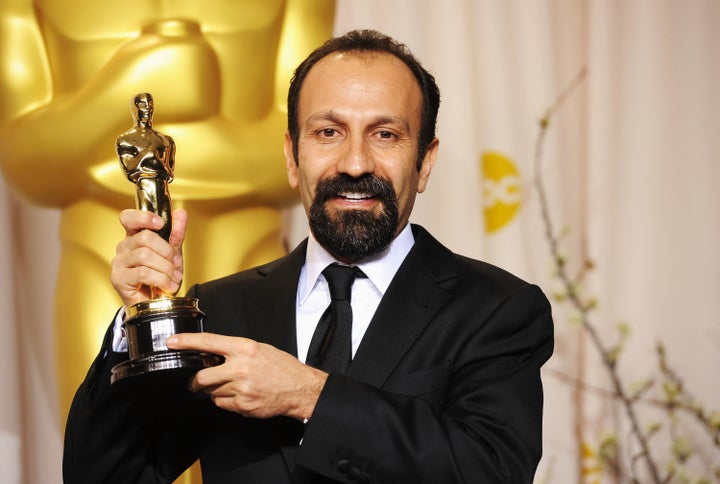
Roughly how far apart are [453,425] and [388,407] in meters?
0.09

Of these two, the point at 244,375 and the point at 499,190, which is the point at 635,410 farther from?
the point at 244,375

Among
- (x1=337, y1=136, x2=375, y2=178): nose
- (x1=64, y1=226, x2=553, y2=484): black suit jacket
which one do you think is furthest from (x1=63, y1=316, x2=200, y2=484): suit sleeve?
(x1=337, y1=136, x2=375, y2=178): nose

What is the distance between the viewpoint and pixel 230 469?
132 cm

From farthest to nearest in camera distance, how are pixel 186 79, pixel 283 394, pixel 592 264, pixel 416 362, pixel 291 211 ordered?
pixel 592 264 → pixel 291 211 → pixel 186 79 → pixel 416 362 → pixel 283 394

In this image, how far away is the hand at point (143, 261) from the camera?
1210 mm

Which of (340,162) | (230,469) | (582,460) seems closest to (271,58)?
(340,162)

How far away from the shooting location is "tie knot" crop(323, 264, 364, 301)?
137 cm

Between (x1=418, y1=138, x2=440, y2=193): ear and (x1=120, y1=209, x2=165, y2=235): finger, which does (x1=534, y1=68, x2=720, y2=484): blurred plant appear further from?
(x1=120, y1=209, x2=165, y2=235): finger

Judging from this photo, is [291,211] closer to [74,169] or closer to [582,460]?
[74,169]

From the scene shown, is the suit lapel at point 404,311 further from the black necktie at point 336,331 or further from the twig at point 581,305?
the twig at point 581,305

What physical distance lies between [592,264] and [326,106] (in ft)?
3.58

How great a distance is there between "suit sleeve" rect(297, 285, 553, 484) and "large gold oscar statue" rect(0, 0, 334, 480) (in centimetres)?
59

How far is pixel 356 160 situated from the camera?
135cm

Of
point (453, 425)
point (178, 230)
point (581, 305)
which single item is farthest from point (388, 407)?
point (581, 305)
